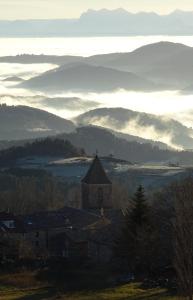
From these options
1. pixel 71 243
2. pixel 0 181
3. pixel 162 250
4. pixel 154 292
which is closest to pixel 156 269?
pixel 162 250

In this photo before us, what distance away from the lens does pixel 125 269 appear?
74625 millimetres

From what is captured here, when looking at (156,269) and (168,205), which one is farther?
(168,205)

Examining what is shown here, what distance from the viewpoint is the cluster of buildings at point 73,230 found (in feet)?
275

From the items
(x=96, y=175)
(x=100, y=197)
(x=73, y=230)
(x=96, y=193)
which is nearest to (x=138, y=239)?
(x=73, y=230)

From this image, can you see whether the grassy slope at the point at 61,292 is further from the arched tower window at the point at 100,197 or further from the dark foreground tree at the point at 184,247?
the arched tower window at the point at 100,197

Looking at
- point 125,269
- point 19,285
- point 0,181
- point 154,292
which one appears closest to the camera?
point 154,292

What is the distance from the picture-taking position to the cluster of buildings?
83.8 meters

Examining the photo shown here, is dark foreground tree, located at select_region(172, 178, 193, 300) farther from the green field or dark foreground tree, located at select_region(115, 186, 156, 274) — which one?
dark foreground tree, located at select_region(115, 186, 156, 274)

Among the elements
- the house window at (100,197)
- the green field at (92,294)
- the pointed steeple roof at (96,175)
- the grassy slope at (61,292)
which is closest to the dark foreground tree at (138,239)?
the grassy slope at (61,292)

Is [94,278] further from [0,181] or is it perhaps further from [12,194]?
[0,181]

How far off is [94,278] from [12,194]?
63.0m

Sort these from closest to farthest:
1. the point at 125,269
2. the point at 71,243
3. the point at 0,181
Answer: the point at 125,269, the point at 71,243, the point at 0,181

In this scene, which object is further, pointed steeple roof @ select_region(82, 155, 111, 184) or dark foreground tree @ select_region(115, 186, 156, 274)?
pointed steeple roof @ select_region(82, 155, 111, 184)

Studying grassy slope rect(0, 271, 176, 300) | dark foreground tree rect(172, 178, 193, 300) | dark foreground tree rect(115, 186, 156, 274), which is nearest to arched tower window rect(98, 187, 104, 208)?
dark foreground tree rect(115, 186, 156, 274)
